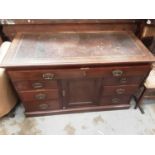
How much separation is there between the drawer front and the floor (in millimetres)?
561

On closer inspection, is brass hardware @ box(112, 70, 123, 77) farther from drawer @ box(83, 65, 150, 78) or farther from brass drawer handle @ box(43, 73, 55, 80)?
brass drawer handle @ box(43, 73, 55, 80)

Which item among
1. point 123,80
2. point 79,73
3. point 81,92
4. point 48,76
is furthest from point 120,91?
point 48,76

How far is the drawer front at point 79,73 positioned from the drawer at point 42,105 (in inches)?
13.2

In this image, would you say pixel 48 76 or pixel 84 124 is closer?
pixel 48 76

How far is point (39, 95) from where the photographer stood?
1.25m

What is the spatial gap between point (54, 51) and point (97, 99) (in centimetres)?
65

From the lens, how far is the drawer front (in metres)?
1.05

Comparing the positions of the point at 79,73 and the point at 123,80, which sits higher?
the point at 79,73

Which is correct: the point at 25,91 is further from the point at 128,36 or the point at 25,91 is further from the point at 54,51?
the point at 128,36

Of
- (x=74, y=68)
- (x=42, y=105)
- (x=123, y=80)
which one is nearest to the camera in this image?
(x=74, y=68)

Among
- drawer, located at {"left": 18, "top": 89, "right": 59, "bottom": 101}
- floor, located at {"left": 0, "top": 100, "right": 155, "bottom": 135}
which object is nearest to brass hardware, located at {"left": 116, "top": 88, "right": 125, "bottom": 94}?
floor, located at {"left": 0, "top": 100, "right": 155, "bottom": 135}

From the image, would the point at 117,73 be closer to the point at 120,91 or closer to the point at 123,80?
the point at 123,80

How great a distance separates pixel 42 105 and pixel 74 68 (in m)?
0.56
